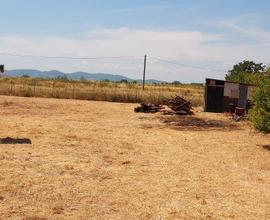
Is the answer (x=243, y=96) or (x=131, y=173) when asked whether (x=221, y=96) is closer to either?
(x=243, y=96)

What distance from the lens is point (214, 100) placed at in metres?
35.0

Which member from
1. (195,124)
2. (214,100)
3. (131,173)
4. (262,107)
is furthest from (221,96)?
(131,173)

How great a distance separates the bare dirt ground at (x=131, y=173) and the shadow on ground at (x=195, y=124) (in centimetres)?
134

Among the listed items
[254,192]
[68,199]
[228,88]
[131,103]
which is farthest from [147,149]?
[131,103]

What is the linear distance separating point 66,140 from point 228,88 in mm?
19289

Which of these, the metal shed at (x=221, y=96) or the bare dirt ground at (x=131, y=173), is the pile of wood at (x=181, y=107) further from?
the bare dirt ground at (x=131, y=173)

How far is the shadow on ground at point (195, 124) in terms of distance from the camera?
24295mm

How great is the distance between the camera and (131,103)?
42.1 metres

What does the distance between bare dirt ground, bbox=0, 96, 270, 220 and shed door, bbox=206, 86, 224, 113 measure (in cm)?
1189

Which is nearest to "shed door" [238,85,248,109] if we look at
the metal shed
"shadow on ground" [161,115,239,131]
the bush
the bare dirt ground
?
the metal shed

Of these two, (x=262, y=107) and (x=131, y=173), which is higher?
(x=262, y=107)

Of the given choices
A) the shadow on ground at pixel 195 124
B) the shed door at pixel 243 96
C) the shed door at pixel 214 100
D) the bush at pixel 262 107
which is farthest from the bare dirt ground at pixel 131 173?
the shed door at pixel 214 100

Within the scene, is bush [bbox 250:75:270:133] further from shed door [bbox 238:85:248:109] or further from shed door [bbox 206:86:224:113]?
shed door [bbox 206:86:224:113]

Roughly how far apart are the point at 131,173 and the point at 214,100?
23.4 meters
